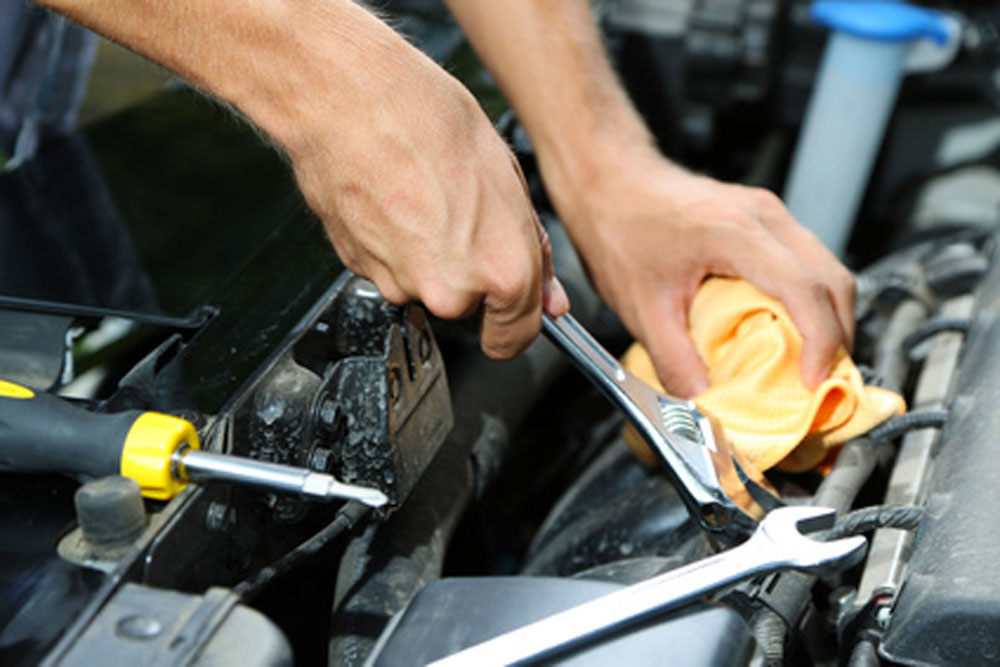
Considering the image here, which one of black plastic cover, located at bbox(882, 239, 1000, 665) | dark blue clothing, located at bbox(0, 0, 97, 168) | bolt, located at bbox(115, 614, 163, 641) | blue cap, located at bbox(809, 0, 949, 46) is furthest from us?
blue cap, located at bbox(809, 0, 949, 46)

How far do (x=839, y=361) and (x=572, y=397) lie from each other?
45cm

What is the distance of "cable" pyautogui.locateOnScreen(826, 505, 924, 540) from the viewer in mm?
729

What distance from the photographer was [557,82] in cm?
104

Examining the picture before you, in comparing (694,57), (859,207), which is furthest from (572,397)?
(859,207)

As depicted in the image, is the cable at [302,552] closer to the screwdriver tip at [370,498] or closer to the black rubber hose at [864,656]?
the screwdriver tip at [370,498]

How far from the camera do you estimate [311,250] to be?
930 millimetres

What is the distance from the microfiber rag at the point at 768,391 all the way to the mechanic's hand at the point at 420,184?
0.23 meters

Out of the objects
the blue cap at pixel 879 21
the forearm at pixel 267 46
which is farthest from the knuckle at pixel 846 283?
the blue cap at pixel 879 21

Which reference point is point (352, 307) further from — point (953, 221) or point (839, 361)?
point (953, 221)

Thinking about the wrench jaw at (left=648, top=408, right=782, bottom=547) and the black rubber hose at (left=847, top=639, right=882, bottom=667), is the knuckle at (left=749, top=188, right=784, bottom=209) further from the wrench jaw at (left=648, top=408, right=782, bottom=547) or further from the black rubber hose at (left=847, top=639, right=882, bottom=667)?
the black rubber hose at (left=847, top=639, right=882, bottom=667)

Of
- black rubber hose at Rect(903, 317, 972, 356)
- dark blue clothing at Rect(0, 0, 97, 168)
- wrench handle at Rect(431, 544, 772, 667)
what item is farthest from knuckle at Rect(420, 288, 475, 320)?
dark blue clothing at Rect(0, 0, 97, 168)

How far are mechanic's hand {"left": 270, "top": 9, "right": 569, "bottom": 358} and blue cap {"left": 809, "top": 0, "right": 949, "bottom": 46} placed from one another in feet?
3.08

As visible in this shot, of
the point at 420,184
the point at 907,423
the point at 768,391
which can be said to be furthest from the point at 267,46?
the point at 907,423

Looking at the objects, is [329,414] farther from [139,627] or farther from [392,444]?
[139,627]
